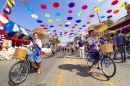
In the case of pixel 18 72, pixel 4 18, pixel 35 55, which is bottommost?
pixel 18 72

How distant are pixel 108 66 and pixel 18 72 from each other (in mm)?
3492

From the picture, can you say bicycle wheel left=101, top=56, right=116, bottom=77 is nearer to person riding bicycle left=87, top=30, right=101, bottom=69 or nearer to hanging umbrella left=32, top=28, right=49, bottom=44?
person riding bicycle left=87, top=30, right=101, bottom=69

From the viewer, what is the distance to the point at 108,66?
496 cm

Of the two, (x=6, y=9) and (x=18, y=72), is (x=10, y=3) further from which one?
(x=18, y=72)

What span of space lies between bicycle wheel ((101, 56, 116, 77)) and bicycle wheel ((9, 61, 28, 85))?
10.4ft

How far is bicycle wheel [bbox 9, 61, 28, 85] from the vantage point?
4.30 meters

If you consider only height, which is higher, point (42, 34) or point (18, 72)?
point (42, 34)

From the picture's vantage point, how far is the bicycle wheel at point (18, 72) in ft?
14.1

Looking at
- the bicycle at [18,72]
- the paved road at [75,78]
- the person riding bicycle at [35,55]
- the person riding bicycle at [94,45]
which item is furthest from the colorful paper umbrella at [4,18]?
the person riding bicycle at [94,45]

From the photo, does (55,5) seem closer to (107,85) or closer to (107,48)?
(107,48)

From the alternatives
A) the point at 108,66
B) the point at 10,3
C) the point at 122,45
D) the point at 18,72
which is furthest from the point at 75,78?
the point at 10,3

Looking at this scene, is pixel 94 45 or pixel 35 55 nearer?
pixel 35 55

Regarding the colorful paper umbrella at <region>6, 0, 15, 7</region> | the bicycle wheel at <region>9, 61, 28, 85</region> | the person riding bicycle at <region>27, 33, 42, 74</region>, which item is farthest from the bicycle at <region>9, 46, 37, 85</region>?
the colorful paper umbrella at <region>6, 0, 15, 7</region>

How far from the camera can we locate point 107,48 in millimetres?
4941
